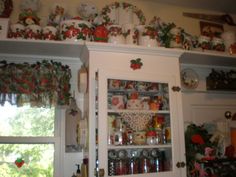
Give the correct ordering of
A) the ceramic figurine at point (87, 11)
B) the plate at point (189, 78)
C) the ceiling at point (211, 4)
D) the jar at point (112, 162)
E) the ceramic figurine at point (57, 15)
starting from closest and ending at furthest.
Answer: the jar at point (112, 162) < the ceramic figurine at point (57, 15) < the ceramic figurine at point (87, 11) < the plate at point (189, 78) < the ceiling at point (211, 4)

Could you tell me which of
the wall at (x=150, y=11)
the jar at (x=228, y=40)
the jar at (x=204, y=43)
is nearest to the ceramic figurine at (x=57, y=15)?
the wall at (x=150, y=11)

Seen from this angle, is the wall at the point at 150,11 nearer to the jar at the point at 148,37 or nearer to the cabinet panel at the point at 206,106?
the jar at the point at 148,37

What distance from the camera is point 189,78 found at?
2.44 meters

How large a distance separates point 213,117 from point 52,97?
1.55m

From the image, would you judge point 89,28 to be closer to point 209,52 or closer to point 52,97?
point 52,97

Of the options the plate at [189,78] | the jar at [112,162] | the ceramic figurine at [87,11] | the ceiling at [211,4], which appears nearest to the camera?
the jar at [112,162]

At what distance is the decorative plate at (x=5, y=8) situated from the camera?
198 centimetres

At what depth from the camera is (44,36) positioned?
1.94 m

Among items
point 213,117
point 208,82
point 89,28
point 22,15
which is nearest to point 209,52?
point 208,82

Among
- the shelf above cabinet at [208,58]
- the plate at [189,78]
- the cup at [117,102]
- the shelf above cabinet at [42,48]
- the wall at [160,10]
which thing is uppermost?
the wall at [160,10]

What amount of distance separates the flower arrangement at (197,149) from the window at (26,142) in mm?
1084

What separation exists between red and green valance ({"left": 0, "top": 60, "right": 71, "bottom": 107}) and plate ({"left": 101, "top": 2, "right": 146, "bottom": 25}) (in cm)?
72

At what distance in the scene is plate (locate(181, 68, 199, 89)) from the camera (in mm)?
2420

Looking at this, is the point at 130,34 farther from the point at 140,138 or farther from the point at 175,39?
the point at 140,138
